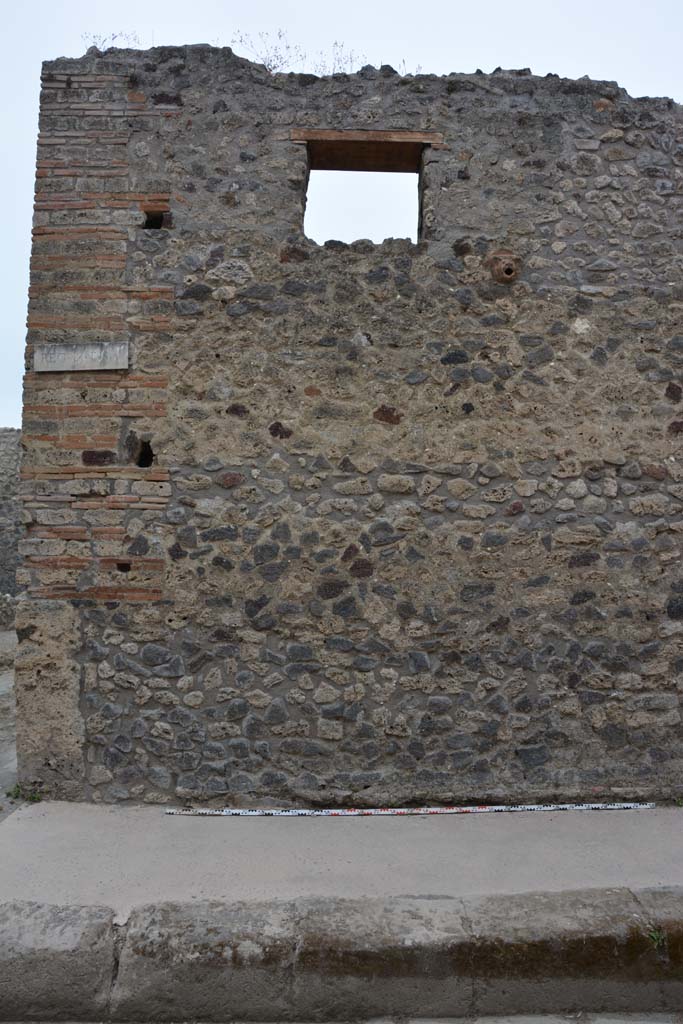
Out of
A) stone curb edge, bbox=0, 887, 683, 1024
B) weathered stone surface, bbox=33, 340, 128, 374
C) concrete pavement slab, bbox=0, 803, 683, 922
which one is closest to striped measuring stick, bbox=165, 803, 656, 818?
concrete pavement slab, bbox=0, 803, 683, 922

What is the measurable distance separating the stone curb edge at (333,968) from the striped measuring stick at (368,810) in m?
1.28

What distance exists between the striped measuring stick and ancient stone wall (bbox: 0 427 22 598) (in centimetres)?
A: 958

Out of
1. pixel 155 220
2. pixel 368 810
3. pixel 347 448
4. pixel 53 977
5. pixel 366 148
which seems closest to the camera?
pixel 53 977

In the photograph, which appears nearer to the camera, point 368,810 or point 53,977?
point 53,977

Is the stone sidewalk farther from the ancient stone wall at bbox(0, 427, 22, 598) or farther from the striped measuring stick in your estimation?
the ancient stone wall at bbox(0, 427, 22, 598)

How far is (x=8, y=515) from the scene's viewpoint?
41.1 ft

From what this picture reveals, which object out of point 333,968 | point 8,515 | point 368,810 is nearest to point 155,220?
point 368,810

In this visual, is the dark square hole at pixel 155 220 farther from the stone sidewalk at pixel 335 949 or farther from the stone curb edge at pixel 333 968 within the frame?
the stone curb edge at pixel 333 968

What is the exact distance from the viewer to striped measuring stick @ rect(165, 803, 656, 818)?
396 cm

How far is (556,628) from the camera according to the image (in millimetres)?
4188

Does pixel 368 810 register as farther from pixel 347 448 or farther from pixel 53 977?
pixel 347 448

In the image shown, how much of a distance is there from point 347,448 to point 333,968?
2.55m

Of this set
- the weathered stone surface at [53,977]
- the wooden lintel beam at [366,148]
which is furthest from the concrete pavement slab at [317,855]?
the wooden lintel beam at [366,148]

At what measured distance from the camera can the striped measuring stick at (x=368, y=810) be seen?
396 centimetres
